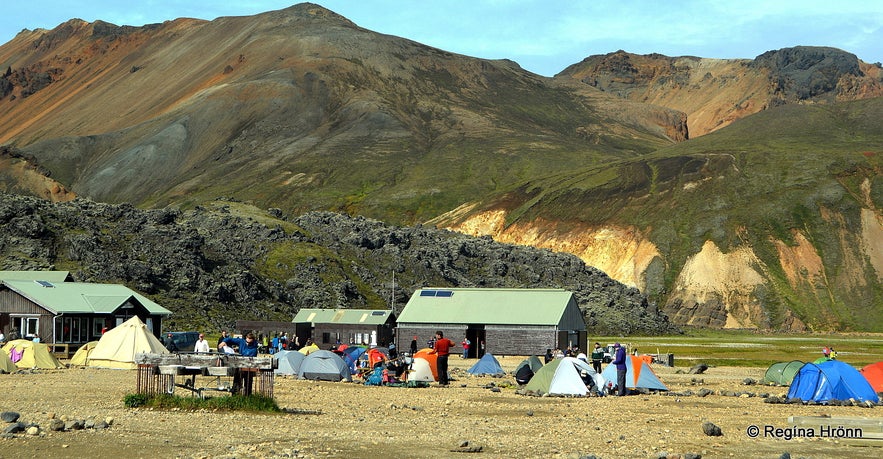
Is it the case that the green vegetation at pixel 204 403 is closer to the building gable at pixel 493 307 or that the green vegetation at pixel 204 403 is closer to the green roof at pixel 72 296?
the green roof at pixel 72 296

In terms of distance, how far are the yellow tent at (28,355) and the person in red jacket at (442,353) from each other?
1838cm

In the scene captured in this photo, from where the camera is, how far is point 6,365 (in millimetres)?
43781

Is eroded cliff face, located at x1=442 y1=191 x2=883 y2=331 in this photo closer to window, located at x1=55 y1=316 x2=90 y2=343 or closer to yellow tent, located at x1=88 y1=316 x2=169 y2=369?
window, located at x1=55 y1=316 x2=90 y2=343

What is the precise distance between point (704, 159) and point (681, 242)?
107ft

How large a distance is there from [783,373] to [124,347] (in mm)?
30855

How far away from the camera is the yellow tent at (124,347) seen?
49344 mm

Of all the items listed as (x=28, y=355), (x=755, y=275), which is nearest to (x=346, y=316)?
(x=28, y=355)

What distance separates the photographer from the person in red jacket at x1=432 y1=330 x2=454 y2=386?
4072 centimetres

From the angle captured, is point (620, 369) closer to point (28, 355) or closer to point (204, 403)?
Result: point (204, 403)

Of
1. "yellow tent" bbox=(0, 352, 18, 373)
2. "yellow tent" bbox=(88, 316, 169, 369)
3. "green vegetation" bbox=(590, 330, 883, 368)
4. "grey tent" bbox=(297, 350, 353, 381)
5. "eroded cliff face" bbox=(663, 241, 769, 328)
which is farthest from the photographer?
"eroded cliff face" bbox=(663, 241, 769, 328)

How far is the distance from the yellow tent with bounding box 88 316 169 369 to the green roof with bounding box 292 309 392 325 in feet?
131

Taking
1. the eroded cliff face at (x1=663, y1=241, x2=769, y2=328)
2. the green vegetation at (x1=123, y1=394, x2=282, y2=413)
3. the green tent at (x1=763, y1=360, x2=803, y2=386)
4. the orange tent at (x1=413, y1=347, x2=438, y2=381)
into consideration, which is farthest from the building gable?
the eroded cliff face at (x1=663, y1=241, x2=769, y2=328)

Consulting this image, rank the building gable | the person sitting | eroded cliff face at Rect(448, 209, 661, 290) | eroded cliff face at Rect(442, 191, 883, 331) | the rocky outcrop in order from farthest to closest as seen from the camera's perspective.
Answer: eroded cliff face at Rect(448, 209, 661, 290) < eroded cliff face at Rect(442, 191, 883, 331) < the rocky outcrop < the building gable < the person sitting

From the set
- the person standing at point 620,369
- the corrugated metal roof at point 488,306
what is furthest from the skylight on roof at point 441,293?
the person standing at point 620,369
